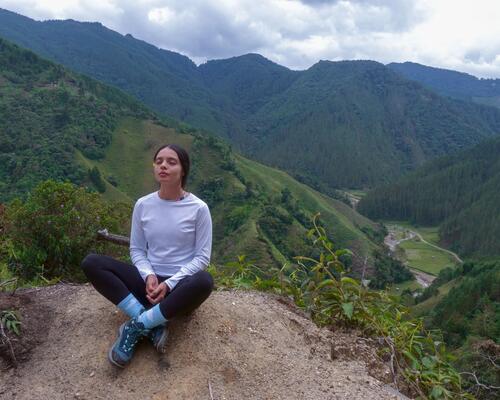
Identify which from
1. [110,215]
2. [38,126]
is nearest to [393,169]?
[38,126]

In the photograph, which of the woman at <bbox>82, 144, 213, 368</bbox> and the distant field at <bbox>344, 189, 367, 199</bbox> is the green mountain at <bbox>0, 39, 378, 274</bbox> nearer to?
the woman at <bbox>82, 144, 213, 368</bbox>

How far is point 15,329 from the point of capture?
12.3ft

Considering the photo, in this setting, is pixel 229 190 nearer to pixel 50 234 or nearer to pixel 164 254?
pixel 50 234

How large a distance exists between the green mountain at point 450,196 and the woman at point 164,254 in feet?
324

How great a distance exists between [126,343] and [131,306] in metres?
0.36

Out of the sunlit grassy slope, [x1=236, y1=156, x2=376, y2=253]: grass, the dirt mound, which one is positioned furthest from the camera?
[x1=236, y1=156, x2=376, y2=253]: grass

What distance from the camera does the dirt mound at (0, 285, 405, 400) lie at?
321cm

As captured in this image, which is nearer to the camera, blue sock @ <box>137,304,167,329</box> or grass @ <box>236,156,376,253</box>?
blue sock @ <box>137,304,167,329</box>

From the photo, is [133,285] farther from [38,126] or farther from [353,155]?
[353,155]

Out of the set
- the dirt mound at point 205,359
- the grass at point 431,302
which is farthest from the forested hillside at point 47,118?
the dirt mound at point 205,359

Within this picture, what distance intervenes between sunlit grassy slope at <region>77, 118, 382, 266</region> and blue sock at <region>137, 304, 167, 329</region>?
42856 mm

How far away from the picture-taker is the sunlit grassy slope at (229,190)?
55.2 metres

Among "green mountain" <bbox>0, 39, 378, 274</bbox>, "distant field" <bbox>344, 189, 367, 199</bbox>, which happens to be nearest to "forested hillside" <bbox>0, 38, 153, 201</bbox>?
"green mountain" <bbox>0, 39, 378, 274</bbox>

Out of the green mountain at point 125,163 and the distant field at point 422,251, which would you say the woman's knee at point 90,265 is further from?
the distant field at point 422,251
